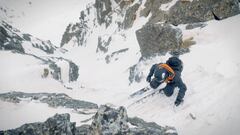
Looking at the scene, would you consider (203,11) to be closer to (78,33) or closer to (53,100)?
(53,100)

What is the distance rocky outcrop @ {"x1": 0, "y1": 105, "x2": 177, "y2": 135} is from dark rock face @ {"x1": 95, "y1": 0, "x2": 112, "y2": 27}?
57054 mm

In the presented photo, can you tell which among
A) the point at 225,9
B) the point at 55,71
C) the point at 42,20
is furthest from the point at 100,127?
the point at 42,20

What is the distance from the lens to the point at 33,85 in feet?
92.5

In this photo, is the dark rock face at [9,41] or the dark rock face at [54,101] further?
the dark rock face at [9,41]

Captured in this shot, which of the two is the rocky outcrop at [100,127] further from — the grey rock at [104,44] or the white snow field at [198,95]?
the grey rock at [104,44]

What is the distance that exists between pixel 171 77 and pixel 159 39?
28.4 feet

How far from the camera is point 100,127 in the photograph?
11.6m

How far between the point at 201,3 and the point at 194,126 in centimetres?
1422

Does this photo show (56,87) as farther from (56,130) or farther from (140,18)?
(140,18)

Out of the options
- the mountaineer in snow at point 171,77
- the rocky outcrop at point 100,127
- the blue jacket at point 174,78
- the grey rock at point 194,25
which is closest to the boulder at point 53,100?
the blue jacket at point 174,78

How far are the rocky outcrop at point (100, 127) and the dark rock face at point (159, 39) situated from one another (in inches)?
420

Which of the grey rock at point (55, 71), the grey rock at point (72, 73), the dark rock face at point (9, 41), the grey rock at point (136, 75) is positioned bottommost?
the grey rock at point (72, 73)

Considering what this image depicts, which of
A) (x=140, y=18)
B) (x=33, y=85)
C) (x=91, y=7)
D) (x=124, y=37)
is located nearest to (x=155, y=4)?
(x=140, y=18)

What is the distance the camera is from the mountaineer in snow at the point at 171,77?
15.2 m
